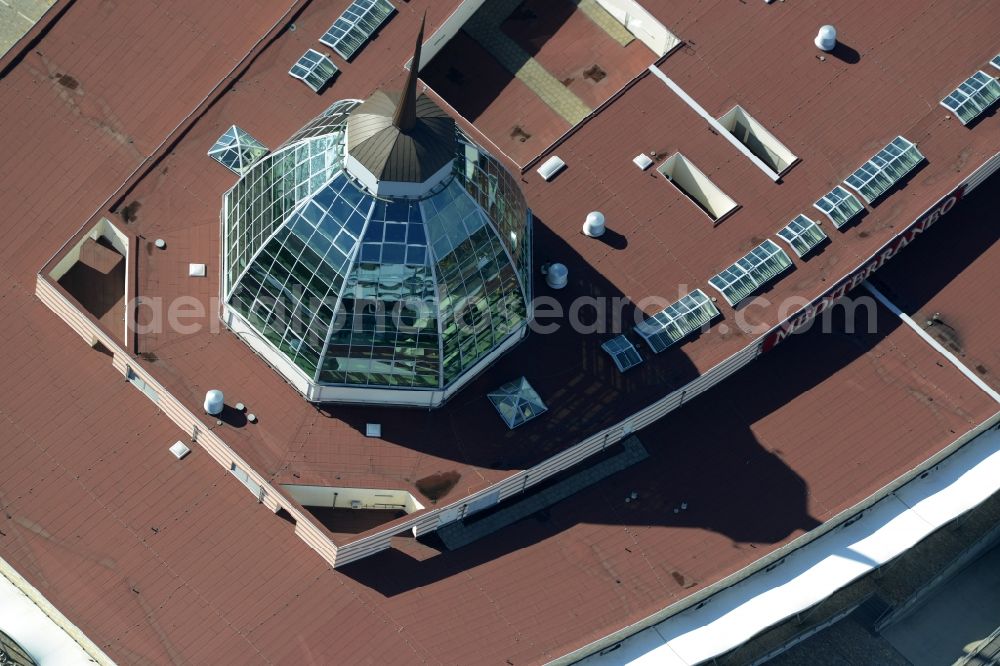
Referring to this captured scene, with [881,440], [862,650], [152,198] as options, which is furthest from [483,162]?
[862,650]

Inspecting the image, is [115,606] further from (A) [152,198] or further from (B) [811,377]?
(B) [811,377]

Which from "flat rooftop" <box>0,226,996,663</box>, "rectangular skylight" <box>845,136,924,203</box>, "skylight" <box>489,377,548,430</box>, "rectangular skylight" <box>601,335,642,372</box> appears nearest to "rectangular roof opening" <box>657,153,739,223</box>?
"rectangular skylight" <box>845,136,924,203</box>

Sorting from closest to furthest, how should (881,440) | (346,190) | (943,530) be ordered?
1. (346,190)
2. (881,440)
3. (943,530)

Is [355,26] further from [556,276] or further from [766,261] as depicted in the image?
[766,261]

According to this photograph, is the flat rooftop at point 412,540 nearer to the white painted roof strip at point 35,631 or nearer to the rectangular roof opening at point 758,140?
the white painted roof strip at point 35,631

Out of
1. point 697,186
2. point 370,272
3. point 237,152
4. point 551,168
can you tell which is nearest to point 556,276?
point 551,168
